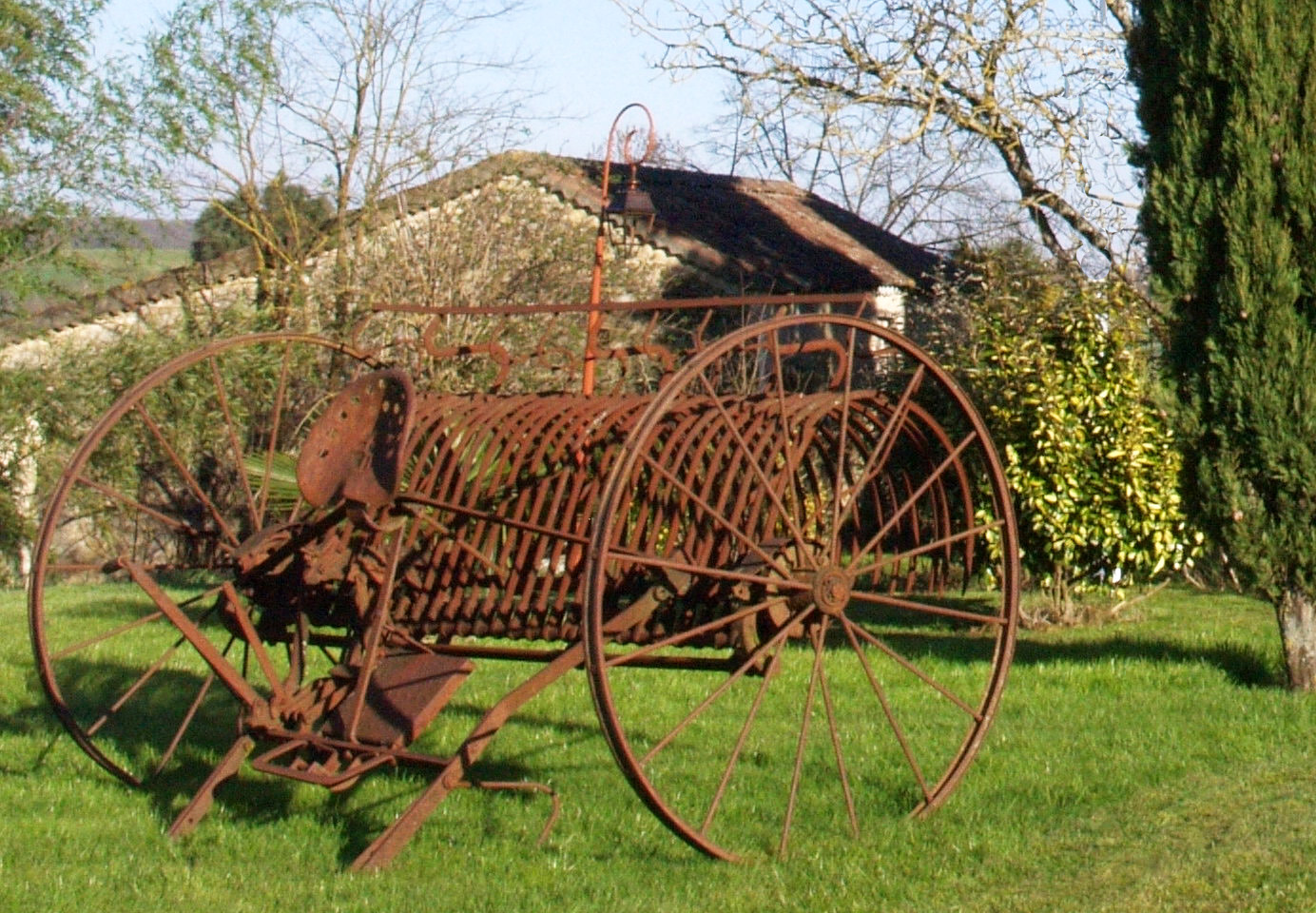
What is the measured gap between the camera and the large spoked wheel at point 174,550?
580 centimetres

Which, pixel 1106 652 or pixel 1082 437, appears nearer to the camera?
pixel 1106 652

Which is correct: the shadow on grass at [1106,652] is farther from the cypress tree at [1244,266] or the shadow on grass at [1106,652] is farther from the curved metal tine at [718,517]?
the curved metal tine at [718,517]

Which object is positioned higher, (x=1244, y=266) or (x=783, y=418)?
(x=1244, y=266)

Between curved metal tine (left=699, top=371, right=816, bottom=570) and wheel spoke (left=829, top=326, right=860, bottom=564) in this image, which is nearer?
curved metal tine (left=699, top=371, right=816, bottom=570)

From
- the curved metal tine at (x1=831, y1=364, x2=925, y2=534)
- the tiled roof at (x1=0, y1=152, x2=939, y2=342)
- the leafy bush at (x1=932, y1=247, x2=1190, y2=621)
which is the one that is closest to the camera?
the curved metal tine at (x1=831, y1=364, x2=925, y2=534)

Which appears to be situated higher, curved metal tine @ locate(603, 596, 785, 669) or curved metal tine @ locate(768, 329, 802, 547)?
curved metal tine @ locate(768, 329, 802, 547)

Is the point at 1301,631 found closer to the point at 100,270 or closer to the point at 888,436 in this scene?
the point at 888,436

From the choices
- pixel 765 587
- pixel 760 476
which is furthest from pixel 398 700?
pixel 760 476

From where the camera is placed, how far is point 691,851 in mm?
5555

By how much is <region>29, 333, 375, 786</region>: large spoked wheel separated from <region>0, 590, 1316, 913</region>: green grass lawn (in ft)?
1.24

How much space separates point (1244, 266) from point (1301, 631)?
1.80 metres

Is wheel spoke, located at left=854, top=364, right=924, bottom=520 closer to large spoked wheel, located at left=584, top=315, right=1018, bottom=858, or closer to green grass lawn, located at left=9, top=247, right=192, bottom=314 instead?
large spoked wheel, located at left=584, top=315, right=1018, bottom=858

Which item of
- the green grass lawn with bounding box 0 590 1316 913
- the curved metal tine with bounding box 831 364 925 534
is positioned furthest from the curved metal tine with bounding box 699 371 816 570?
the green grass lawn with bounding box 0 590 1316 913

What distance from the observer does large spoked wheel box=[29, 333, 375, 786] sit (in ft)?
19.0
